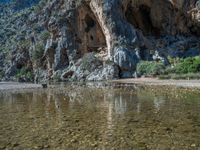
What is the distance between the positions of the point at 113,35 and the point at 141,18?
1818cm

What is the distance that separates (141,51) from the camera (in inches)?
3816

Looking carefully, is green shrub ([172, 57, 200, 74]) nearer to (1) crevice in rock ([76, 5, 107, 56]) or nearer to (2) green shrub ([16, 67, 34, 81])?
(1) crevice in rock ([76, 5, 107, 56])

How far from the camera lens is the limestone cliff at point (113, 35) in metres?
95.5

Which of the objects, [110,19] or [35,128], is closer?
[35,128]

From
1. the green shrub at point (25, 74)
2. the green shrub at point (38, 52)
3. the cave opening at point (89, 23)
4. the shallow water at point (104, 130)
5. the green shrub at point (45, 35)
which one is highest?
the cave opening at point (89, 23)

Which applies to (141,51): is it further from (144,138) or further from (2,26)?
(2,26)

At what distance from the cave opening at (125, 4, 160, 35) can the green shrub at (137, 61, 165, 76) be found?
2621cm

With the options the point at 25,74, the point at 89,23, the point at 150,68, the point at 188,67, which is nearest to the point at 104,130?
the point at 188,67

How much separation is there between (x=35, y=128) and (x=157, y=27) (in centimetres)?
9714

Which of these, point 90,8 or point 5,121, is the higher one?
point 90,8

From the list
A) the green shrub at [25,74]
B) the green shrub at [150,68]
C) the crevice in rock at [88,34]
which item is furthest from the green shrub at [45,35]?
the green shrub at [150,68]

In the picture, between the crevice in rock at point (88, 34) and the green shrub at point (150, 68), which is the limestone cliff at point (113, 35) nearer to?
the crevice in rock at point (88, 34)

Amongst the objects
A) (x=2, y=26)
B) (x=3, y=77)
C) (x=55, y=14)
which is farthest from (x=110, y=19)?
(x=2, y=26)

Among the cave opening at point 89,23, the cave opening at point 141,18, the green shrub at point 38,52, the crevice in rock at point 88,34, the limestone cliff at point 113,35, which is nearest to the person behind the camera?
the limestone cliff at point 113,35
